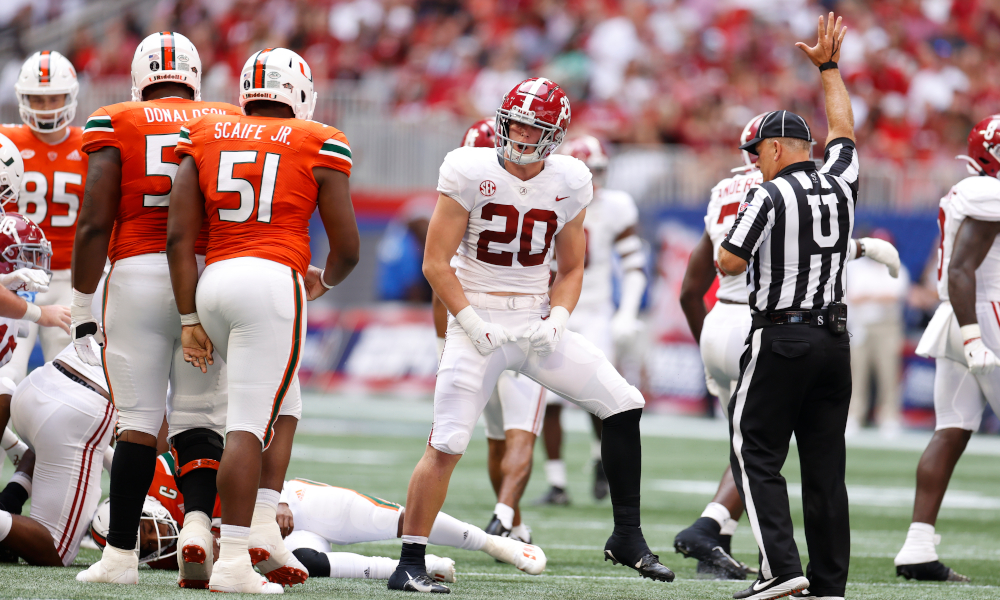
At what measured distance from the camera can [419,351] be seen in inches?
619

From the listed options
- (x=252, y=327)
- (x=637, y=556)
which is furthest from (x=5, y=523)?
(x=637, y=556)

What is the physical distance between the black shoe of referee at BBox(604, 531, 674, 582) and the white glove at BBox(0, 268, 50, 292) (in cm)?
256

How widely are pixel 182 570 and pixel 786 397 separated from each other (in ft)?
7.25

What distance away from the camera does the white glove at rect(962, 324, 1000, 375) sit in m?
5.54

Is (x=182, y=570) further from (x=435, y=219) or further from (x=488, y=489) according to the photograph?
(x=488, y=489)

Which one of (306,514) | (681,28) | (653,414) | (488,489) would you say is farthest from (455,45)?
(306,514)

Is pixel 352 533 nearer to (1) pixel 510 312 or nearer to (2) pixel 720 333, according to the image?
(1) pixel 510 312

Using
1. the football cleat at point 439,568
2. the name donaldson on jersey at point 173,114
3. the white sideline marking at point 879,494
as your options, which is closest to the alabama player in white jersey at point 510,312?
the football cleat at point 439,568

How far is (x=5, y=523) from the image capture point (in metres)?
4.81

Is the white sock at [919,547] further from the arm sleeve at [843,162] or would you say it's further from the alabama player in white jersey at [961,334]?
the arm sleeve at [843,162]

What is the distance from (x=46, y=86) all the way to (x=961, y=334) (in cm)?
468

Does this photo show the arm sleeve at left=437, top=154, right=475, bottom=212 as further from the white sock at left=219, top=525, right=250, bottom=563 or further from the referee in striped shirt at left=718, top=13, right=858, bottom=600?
the white sock at left=219, top=525, right=250, bottom=563

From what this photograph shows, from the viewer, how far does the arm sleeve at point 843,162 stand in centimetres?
444

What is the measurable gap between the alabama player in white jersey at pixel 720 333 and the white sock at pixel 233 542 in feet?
7.02
